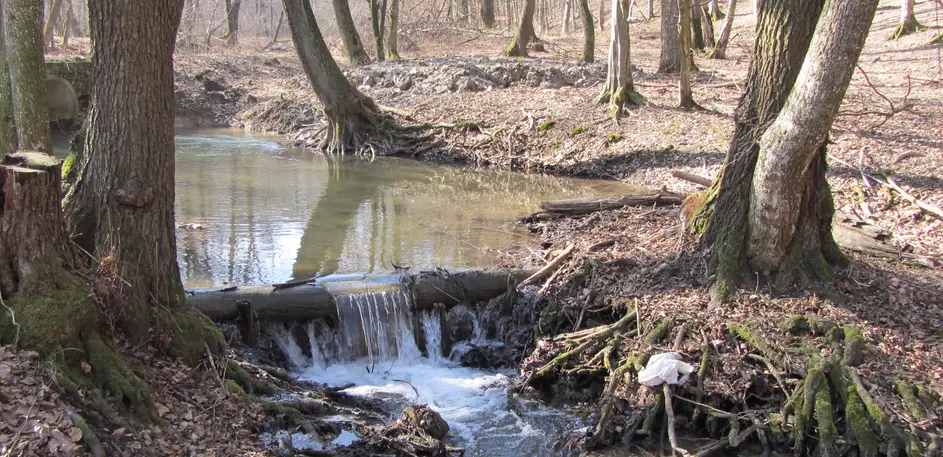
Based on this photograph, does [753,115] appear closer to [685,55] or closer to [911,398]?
[911,398]

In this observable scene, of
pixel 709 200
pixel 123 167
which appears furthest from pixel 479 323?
pixel 123 167

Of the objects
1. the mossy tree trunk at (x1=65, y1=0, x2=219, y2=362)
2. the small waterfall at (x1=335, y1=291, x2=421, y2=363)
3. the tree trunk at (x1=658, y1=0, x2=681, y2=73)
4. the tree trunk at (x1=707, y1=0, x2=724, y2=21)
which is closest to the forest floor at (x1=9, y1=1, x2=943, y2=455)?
the mossy tree trunk at (x1=65, y1=0, x2=219, y2=362)

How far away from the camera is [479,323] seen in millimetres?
10328

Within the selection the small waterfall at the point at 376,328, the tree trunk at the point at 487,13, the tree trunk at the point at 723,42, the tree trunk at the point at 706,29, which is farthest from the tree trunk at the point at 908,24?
the small waterfall at the point at 376,328

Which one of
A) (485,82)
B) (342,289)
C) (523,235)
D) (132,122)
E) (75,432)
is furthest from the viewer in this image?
(485,82)

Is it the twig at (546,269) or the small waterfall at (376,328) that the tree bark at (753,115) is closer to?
the twig at (546,269)

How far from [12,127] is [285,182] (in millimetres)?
8278

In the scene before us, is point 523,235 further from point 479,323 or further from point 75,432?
point 75,432

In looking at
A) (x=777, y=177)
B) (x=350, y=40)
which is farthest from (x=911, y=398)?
(x=350, y=40)

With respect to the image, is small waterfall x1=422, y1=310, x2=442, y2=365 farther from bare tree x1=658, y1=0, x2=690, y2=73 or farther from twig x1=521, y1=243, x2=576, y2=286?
bare tree x1=658, y1=0, x2=690, y2=73

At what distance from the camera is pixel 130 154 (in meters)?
6.45

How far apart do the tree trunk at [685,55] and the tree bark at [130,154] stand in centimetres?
1453

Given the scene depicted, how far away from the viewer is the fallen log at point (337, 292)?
9.05 meters

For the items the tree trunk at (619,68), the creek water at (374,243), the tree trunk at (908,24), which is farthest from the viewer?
the tree trunk at (908,24)
